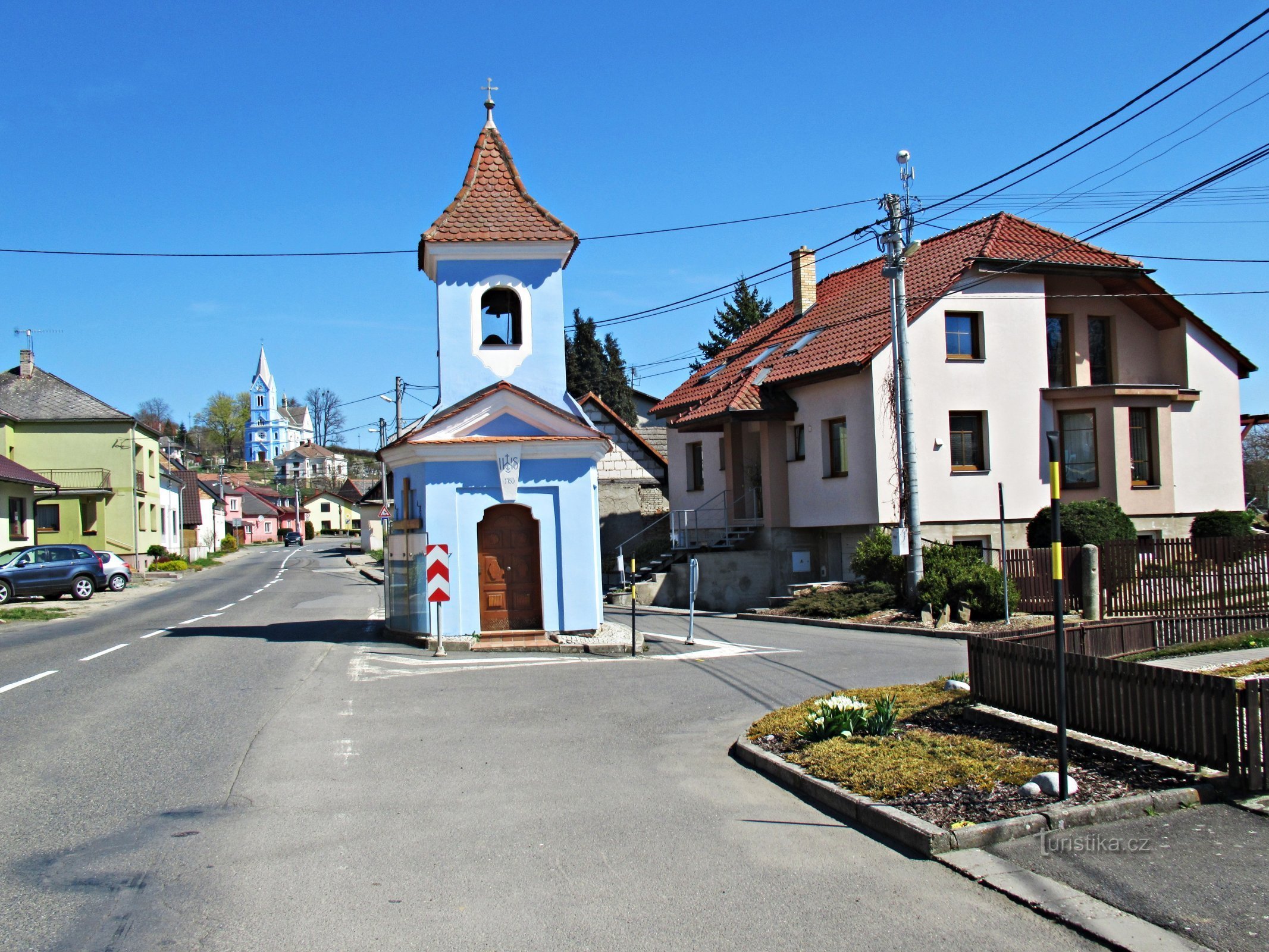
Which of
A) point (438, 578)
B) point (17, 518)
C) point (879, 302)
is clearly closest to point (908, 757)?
point (438, 578)

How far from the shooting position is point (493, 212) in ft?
63.5

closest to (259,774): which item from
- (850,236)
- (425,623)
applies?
(425,623)

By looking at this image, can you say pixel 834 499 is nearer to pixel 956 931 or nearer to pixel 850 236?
pixel 850 236

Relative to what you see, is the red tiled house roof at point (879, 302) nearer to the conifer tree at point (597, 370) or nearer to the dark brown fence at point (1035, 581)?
the dark brown fence at point (1035, 581)

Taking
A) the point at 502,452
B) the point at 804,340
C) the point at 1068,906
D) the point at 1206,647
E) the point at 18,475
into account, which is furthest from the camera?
the point at 18,475

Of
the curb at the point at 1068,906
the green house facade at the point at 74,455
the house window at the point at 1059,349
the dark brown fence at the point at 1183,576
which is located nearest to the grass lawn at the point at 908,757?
the curb at the point at 1068,906

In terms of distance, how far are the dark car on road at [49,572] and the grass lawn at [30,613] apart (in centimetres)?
191

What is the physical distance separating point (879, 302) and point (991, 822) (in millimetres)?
22829

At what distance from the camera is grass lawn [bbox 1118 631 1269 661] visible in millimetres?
13320

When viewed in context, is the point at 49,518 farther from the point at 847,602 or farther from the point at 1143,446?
the point at 1143,446

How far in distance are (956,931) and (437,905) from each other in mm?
2575

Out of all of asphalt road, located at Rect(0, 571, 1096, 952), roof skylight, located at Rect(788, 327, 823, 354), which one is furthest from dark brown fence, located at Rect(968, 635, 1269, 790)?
roof skylight, located at Rect(788, 327, 823, 354)

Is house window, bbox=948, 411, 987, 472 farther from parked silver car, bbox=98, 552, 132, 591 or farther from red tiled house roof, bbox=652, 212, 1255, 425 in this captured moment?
parked silver car, bbox=98, 552, 132, 591

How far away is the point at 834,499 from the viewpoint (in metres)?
27.1
